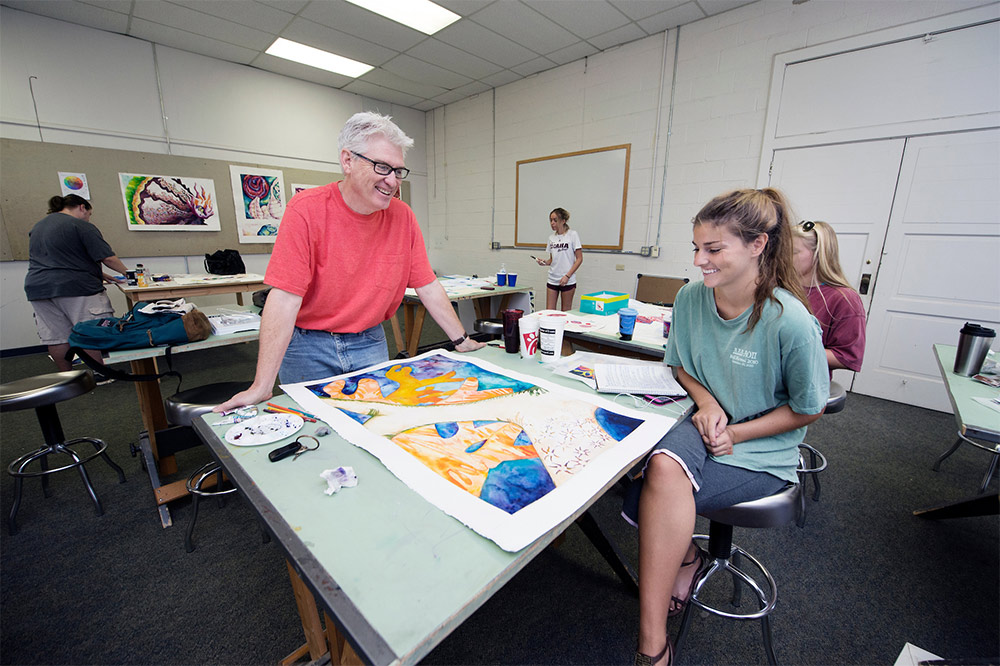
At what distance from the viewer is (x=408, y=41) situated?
13.2 ft

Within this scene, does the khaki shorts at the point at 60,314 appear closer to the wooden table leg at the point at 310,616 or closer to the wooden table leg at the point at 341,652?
the wooden table leg at the point at 310,616

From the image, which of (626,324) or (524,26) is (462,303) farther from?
(626,324)

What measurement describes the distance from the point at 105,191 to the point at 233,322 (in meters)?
3.48

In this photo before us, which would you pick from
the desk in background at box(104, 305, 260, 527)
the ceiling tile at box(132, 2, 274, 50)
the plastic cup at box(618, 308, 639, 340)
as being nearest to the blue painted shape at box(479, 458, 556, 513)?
the plastic cup at box(618, 308, 639, 340)

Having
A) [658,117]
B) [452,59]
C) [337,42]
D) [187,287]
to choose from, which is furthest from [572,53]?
[187,287]

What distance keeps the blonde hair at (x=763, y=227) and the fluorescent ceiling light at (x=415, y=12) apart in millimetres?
3606

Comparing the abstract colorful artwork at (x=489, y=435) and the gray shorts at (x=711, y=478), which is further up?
the abstract colorful artwork at (x=489, y=435)

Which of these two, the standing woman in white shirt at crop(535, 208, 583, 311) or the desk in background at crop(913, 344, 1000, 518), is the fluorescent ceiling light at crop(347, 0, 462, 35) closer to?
the standing woman in white shirt at crop(535, 208, 583, 311)

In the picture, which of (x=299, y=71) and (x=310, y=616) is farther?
(x=299, y=71)

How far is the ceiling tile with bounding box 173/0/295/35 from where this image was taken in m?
3.33

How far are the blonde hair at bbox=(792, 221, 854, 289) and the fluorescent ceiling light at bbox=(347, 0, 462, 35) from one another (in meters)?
3.50

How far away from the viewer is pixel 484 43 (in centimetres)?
407

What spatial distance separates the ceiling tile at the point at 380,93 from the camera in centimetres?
527

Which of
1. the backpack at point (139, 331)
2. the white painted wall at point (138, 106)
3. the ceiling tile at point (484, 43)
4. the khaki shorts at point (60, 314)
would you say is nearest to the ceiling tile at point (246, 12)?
the white painted wall at point (138, 106)
